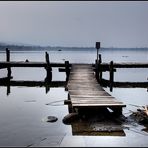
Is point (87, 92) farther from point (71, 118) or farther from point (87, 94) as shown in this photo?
point (71, 118)

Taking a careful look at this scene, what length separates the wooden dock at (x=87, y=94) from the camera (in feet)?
38.2

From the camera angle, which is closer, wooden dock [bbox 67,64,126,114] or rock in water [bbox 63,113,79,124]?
wooden dock [bbox 67,64,126,114]

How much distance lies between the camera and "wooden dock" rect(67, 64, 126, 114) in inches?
458

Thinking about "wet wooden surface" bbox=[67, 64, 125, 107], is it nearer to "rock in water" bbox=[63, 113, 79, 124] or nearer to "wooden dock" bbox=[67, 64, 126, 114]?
"wooden dock" bbox=[67, 64, 126, 114]

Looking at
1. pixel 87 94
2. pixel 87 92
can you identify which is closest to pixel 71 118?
pixel 87 94

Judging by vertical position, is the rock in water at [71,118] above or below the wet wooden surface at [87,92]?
below

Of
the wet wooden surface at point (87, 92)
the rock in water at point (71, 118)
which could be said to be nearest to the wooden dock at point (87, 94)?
the wet wooden surface at point (87, 92)

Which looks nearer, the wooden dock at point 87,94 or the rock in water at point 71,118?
the wooden dock at point 87,94

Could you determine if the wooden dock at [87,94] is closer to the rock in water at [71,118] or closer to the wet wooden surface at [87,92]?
the wet wooden surface at [87,92]

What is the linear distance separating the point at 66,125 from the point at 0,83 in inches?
658

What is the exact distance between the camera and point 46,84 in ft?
88.2

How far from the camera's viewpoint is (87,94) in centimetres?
1402

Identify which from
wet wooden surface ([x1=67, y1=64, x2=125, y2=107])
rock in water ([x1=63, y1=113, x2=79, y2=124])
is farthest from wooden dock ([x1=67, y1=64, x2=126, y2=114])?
rock in water ([x1=63, y1=113, x2=79, y2=124])

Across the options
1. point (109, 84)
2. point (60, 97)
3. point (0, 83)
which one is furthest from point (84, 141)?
point (0, 83)
